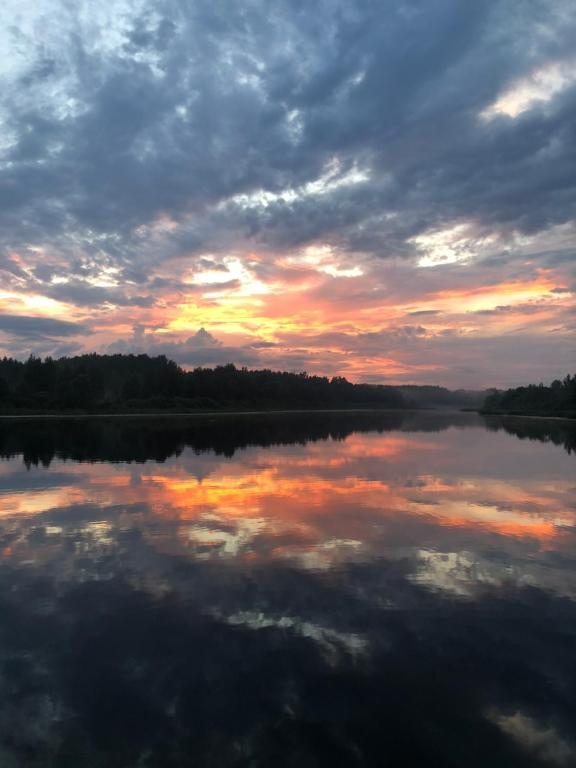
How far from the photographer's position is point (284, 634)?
10.5 metres

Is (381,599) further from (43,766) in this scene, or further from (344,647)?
(43,766)

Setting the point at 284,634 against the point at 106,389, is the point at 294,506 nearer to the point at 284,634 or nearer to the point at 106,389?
the point at 284,634

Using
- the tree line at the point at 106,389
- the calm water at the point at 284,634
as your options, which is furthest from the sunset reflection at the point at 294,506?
the tree line at the point at 106,389

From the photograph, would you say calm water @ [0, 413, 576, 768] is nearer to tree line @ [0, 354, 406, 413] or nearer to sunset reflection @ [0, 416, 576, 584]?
sunset reflection @ [0, 416, 576, 584]

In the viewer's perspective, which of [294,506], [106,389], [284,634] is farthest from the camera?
[106,389]

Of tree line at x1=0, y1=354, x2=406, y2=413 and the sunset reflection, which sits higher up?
tree line at x1=0, y1=354, x2=406, y2=413

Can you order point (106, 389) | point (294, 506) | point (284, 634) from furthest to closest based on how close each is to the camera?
point (106, 389), point (294, 506), point (284, 634)

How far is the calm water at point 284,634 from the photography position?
7.45 metres

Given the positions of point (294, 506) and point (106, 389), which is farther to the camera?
point (106, 389)

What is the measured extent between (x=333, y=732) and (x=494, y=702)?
273 centimetres

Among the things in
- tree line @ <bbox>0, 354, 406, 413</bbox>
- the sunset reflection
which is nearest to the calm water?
the sunset reflection

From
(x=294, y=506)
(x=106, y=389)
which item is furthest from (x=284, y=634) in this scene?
(x=106, y=389)

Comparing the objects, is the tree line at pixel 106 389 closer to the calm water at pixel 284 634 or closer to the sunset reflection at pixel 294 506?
the sunset reflection at pixel 294 506

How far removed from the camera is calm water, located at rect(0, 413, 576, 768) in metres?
7.45
